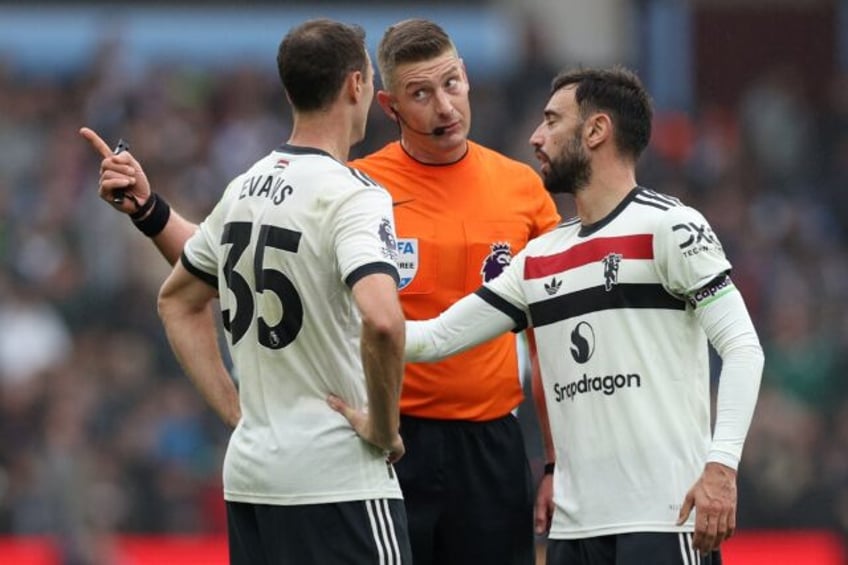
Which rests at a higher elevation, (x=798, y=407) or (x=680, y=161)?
(x=680, y=161)

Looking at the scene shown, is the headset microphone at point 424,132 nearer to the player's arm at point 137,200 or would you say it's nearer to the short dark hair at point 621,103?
the short dark hair at point 621,103

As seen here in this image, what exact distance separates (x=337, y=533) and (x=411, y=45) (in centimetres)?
173

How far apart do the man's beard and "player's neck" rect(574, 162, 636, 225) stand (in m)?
0.02

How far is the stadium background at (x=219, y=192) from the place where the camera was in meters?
12.9

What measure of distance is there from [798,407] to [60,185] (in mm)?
5915

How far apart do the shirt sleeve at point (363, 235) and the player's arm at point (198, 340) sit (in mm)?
820

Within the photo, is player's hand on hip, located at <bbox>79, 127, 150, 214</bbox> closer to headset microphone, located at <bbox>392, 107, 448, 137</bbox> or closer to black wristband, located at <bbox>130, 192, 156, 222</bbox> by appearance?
black wristband, located at <bbox>130, 192, 156, 222</bbox>

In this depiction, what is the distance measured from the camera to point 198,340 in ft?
20.3

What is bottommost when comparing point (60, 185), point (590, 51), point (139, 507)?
point (139, 507)

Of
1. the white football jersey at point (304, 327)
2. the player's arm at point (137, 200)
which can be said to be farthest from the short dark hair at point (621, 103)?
the player's arm at point (137, 200)

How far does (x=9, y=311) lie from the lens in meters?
13.8

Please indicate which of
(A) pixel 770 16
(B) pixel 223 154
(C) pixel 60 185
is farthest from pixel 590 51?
(C) pixel 60 185

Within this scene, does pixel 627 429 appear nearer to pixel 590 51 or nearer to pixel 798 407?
pixel 798 407

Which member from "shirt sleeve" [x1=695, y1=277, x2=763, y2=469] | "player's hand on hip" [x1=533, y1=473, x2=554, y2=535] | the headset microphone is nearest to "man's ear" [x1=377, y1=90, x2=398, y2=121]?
the headset microphone
